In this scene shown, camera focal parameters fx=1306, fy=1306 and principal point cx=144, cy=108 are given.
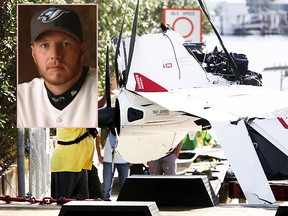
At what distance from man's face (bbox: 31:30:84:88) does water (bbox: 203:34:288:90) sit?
73.4 feet

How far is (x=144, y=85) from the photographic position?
17.2 m

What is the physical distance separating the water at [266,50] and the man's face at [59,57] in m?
22.4

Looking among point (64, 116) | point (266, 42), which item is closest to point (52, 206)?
point (64, 116)

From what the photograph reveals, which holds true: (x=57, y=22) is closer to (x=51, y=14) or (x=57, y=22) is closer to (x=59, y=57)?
(x=51, y=14)

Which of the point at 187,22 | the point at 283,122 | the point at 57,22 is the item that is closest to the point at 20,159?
the point at 57,22

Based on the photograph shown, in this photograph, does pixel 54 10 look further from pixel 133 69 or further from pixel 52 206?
pixel 133 69

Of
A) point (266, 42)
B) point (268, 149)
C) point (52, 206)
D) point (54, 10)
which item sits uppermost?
point (54, 10)

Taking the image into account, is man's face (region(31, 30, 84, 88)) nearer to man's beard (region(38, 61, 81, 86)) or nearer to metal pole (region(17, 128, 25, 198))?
man's beard (region(38, 61, 81, 86))

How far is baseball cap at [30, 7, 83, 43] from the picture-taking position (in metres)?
11.3

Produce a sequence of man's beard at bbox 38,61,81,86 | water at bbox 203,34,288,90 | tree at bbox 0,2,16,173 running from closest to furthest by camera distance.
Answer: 1. man's beard at bbox 38,61,81,86
2. tree at bbox 0,2,16,173
3. water at bbox 203,34,288,90

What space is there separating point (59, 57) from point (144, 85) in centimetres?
602

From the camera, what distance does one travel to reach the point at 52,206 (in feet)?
26.1

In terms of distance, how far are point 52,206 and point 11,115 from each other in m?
7.60

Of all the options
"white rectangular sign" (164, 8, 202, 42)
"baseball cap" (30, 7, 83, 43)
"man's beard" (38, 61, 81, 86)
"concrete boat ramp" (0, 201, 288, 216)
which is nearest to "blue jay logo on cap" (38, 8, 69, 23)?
"baseball cap" (30, 7, 83, 43)
